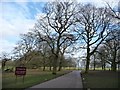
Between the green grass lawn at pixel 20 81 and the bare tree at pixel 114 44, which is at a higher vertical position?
the bare tree at pixel 114 44

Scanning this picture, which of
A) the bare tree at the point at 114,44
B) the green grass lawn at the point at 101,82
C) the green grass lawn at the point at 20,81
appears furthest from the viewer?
the bare tree at the point at 114,44

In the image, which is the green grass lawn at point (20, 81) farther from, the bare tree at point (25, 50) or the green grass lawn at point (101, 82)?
the bare tree at point (25, 50)

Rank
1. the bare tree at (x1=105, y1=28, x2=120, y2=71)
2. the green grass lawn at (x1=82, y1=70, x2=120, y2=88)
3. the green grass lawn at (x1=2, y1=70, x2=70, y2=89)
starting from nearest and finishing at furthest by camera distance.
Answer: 1. the green grass lawn at (x1=2, y1=70, x2=70, y2=89)
2. the green grass lawn at (x1=82, y1=70, x2=120, y2=88)
3. the bare tree at (x1=105, y1=28, x2=120, y2=71)

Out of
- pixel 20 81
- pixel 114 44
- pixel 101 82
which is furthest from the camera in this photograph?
pixel 114 44

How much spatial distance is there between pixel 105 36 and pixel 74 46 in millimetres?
8145

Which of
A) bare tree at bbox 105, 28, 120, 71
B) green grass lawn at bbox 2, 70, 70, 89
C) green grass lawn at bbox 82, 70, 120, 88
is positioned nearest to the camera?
green grass lawn at bbox 2, 70, 70, 89

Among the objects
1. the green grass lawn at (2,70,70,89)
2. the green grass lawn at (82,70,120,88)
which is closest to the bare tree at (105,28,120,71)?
the green grass lawn at (82,70,120,88)

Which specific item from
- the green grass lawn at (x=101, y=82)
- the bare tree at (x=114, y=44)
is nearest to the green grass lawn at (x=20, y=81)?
the green grass lawn at (x=101, y=82)

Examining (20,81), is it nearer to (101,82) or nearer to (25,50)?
(101,82)

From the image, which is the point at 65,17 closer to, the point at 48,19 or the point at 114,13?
the point at 48,19

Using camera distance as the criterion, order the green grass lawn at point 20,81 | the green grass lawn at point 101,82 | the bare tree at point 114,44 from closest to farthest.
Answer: the green grass lawn at point 20,81
the green grass lawn at point 101,82
the bare tree at point 114,44

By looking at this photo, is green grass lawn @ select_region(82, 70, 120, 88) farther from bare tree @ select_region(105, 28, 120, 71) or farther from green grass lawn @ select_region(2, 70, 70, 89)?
bare tree @ select_region(105, 28, 120, 71)

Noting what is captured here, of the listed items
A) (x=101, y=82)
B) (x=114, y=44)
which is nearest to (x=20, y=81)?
(x=101, y=82)

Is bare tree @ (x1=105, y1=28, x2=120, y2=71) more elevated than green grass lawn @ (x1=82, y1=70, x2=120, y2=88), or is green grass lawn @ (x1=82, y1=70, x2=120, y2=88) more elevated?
bare tree @ (x1=105, y1=28, x2=120, y2=71)
